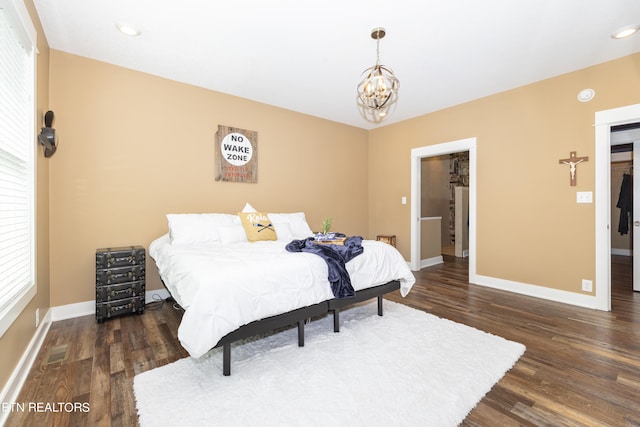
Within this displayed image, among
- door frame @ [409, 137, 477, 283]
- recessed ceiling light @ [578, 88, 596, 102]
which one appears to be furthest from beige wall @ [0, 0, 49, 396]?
recessed ceiling light @ [578, 88, 596, 102]

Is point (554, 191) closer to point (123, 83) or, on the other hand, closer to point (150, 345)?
point (150, 345)

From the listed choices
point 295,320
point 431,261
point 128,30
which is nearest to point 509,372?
point 295,320

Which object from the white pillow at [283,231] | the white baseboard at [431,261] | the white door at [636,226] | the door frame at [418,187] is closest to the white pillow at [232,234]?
the white pillow at [283,231]

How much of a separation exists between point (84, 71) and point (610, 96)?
5.68 meters

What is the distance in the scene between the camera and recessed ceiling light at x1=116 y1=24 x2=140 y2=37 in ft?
8.20

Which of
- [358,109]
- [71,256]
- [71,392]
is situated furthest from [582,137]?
[71,256]

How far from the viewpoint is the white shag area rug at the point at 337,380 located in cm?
153

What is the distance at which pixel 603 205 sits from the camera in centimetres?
310

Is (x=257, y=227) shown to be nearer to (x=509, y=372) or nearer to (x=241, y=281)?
(x=241, y=281)

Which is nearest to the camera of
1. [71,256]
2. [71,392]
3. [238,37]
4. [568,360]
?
[71,392]

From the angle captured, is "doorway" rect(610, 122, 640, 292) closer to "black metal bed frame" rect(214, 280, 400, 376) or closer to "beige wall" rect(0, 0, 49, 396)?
"black metal bed frame" rect(214, 280, 400, 376)

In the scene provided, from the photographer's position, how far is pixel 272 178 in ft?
14.5

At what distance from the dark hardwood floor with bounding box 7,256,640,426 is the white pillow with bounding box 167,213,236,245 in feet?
2.66

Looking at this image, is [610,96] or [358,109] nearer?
[610,96]
